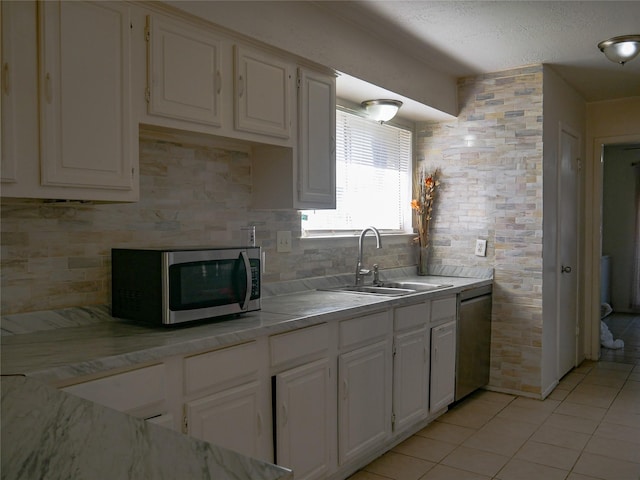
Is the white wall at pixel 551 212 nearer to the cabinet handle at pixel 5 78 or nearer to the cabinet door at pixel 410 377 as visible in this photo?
the cabinet door at pixel 410 377

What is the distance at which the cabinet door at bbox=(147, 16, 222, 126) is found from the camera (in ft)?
7.07

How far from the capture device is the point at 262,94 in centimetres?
262

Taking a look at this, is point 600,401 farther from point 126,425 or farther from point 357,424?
point 126,425

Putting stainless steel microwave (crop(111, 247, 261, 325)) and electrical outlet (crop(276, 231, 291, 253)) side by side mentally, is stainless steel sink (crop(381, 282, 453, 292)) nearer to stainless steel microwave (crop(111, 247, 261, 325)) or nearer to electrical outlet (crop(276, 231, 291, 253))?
electrical outlet (crop(276, 231, 291, 253))

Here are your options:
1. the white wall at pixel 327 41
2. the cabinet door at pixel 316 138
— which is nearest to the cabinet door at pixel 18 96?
the white wall at pixel 327 41

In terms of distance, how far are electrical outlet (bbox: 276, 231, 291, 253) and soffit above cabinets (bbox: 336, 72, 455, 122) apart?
3.14 ft

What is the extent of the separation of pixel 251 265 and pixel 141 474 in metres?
1.62

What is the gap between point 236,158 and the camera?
2951 millimetres

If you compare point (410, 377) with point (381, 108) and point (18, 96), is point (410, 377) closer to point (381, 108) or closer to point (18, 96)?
point (381, 108)

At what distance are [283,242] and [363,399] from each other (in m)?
0.99

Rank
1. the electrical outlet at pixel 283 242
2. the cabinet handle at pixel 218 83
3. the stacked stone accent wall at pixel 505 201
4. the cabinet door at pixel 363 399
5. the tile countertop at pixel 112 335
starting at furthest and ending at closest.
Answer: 1. the stacked stone accent wall at pixel 505 201
2. the electrical outlet at pixel 283 242
3. the cabinet door at pixel 363 399
4. the cabinet handle at pixel 218 83
5. the tile countertop at pixel 112 335

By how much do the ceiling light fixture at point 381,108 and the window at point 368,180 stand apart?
16 centimetres

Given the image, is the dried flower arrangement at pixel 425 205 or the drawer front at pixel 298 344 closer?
the drawer front at pixel 298 344

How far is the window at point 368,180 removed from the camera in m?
3.82
